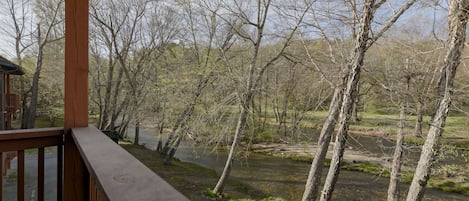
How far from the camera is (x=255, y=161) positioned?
1180cm

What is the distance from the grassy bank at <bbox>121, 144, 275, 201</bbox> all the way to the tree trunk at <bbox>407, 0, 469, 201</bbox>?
12.8 feet

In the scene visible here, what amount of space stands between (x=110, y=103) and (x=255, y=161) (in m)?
6.84

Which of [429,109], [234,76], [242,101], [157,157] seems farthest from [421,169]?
[157,157]

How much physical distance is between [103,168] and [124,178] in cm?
14

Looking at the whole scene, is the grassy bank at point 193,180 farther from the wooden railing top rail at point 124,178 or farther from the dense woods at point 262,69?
the wooden railing top rail at point 124,178

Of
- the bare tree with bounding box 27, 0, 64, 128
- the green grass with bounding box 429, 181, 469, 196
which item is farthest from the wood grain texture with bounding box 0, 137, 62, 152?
the green grass with bounding box 429, 181, 469, 196

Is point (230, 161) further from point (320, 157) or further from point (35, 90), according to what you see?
point (35, 90)

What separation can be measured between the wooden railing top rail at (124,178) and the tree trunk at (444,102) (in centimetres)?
Answer: 621

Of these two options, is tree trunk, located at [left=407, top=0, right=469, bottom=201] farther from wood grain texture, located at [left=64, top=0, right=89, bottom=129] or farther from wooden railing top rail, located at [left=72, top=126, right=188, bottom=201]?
wooden railing top rail, located at [left=72, top=126, right=188, bottom=201]

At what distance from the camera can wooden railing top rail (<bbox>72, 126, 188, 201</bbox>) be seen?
50 centimetres

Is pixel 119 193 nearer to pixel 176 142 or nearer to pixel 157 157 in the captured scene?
pixel 176 142

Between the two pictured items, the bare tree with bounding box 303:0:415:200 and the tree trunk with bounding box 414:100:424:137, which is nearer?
the bare tree with bounding box 303:0:415:200

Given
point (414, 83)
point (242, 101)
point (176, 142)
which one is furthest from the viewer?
point (176, 142)

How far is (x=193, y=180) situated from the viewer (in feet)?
29.9
